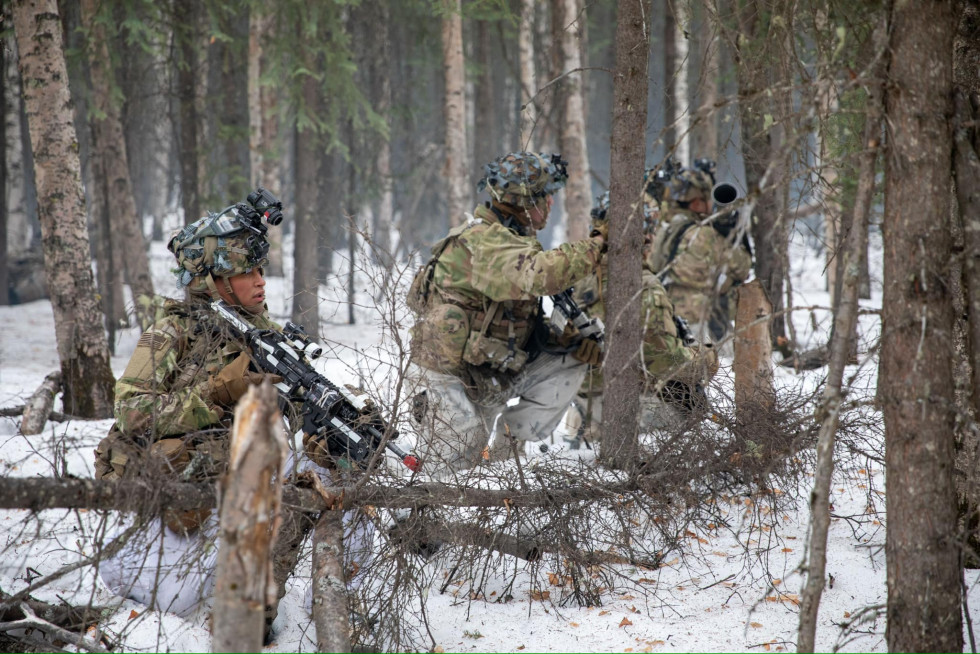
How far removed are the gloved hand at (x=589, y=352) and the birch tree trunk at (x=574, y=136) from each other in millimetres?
3005

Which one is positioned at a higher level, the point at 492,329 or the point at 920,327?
the point at 492,329

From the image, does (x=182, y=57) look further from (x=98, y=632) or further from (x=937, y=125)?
(x=937, y=125)

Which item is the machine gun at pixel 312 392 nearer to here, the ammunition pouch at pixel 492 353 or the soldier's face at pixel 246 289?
the soldier's face at pixel 246 289

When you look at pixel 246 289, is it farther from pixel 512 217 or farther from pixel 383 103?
pixel 383 103

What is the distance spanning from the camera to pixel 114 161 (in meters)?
10.3

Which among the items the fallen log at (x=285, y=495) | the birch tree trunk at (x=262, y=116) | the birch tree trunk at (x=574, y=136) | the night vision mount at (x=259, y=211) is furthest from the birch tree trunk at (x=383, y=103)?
the fallen log at (x=285, y=495)

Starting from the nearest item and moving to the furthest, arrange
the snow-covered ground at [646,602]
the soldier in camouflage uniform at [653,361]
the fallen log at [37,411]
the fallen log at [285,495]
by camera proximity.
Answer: the fallen log at [285,495] < the snow-covered ground at [646,602] < the soldier in camouflage uniform at [653,361] < the fallen log at [37,411]

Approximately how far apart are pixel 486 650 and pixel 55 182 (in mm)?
5011

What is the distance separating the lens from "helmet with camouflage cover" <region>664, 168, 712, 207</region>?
25.1ft

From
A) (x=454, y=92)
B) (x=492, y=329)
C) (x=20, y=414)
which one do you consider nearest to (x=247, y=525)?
(x=492, y=329)

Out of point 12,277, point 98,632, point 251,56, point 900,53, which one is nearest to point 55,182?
point 98,632

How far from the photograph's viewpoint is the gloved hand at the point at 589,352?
5249mm

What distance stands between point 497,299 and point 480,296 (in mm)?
305

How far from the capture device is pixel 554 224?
34750mm
